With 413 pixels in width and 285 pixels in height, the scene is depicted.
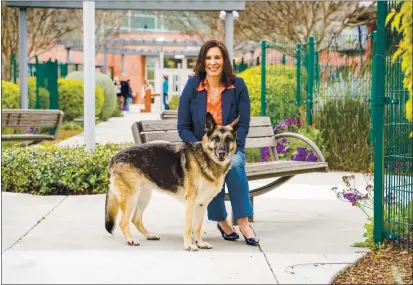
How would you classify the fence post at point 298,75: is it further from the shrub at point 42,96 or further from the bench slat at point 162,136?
the shrub at point 42,96

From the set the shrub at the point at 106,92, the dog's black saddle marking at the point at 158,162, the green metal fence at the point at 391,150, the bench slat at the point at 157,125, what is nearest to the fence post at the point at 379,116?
the green metal fence at the point at 391,150

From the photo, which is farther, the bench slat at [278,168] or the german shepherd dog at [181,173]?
the bench slat at [278,168]

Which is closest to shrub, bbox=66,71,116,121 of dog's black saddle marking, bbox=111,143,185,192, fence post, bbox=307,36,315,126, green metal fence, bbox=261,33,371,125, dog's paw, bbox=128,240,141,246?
green metal fence, bbox=261,33,371,125

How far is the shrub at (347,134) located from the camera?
42.7ft

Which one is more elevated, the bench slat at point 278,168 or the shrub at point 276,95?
the shrub at point 276,95

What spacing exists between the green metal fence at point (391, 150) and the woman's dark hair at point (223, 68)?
1280 mm

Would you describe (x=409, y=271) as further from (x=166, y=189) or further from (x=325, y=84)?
(x=325, y=84)

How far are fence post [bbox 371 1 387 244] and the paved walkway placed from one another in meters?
0.32

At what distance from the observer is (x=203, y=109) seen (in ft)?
23.8

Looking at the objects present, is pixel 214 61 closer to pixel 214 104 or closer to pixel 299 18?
pixel 214 104

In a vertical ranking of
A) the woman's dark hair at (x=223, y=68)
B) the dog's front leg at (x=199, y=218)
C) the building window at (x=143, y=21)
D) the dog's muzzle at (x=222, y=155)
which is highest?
the building window at (x=143, y=21)

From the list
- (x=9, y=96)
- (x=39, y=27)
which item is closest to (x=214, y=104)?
(x=9, y=96)

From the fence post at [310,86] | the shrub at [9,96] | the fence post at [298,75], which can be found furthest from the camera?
the shrub at [9,96]

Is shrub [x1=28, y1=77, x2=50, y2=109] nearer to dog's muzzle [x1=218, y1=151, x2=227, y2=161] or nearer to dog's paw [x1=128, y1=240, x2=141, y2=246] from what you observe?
dog's paw [x1=128, y1=240, x2=141, y2=246]
